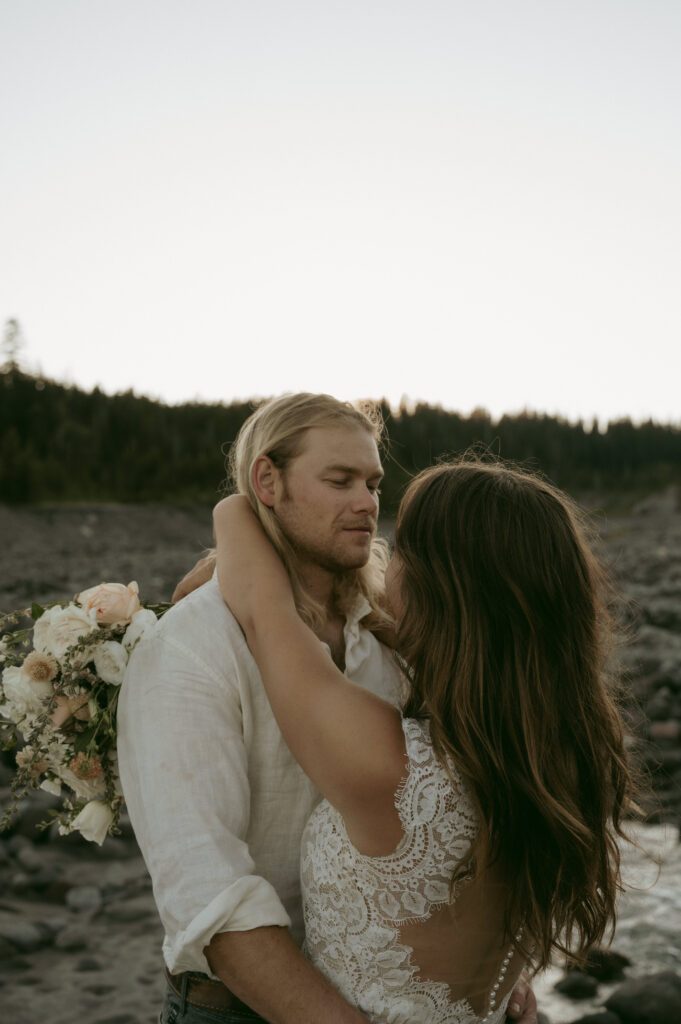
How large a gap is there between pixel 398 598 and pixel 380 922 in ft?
2.61

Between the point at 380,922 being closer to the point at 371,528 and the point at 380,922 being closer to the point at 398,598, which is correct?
the point at 398,598

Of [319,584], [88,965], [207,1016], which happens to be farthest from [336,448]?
[88,965]

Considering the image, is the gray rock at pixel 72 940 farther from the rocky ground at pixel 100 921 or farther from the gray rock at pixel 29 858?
the gray rock at pixel 29 858

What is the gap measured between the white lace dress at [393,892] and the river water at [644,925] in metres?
2.79

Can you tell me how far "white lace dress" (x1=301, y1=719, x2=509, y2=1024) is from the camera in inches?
82.3

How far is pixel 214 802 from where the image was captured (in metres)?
2.32

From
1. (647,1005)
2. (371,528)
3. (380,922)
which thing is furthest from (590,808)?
(647,1005)

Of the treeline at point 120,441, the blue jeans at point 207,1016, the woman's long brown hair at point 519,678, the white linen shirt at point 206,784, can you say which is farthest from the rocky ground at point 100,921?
the treeline at point 120,441

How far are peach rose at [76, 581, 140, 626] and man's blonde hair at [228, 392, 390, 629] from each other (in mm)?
660

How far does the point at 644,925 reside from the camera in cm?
620

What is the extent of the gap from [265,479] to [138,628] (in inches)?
35.5

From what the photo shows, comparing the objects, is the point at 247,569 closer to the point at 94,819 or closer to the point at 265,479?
the point at 265,479

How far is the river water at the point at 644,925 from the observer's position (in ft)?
17.2

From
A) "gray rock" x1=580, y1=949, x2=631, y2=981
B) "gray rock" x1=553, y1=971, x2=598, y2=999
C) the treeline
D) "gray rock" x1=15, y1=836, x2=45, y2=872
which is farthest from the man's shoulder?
the treeline
